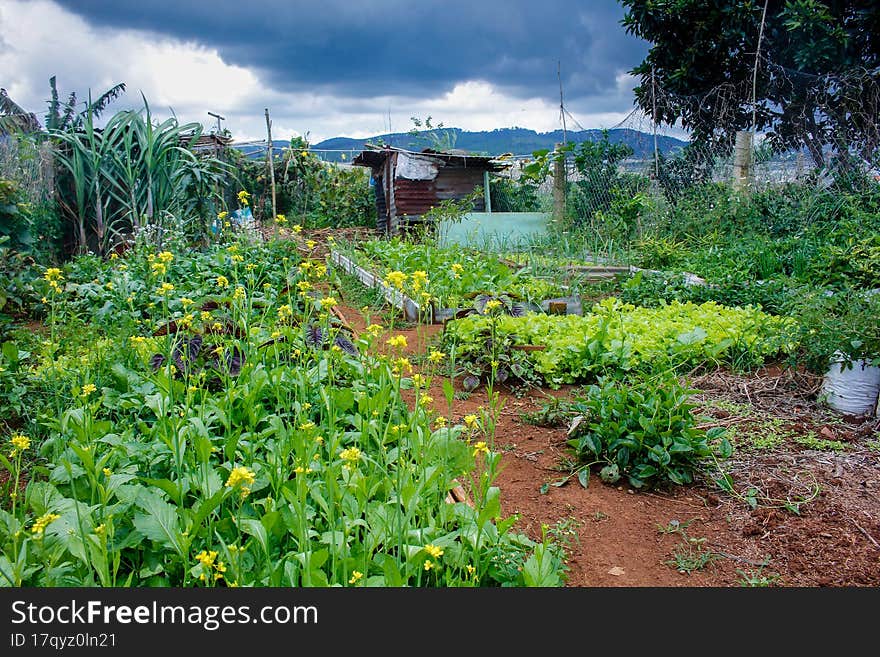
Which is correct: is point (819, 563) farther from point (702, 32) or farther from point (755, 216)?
point (702, 32)

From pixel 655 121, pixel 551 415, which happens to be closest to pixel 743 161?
pixel 655 121

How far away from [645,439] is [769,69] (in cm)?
895

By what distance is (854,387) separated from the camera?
10.4 ft

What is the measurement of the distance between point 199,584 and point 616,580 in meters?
1.16

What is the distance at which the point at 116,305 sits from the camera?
4363mm

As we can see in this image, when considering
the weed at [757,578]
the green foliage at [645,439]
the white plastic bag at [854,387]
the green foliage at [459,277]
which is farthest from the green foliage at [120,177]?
the weed at [757,578]

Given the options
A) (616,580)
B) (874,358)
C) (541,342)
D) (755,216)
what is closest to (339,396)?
(616,580)

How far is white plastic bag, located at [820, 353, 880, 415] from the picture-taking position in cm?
312

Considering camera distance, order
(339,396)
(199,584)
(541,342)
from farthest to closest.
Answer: (541,342)
(339,396)
(199,584)

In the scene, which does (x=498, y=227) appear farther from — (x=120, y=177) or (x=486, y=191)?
(x=120, y=177)

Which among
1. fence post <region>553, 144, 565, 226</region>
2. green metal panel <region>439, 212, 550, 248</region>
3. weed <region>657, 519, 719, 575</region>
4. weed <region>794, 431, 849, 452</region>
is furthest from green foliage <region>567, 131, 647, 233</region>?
weed <region>657, 519, 719, 575</region>

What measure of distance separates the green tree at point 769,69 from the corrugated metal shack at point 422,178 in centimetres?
281

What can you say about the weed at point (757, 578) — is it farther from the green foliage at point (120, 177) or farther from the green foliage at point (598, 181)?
the green foliage at point (598, 181)

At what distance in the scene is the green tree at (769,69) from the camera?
8977mm
